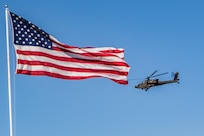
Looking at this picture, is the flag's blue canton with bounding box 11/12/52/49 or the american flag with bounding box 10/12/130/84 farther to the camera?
the flag's blue canton with bounding box 11/12/52/49

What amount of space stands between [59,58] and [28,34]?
250cm

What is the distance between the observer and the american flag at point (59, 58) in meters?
30.8

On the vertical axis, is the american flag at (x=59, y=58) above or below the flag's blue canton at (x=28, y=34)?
below

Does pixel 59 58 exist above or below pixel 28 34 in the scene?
below

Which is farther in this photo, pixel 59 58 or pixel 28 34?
pixel 59 58

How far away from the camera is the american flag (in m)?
30.8

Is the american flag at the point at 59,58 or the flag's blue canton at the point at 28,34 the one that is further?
the flag's blue canton at the point at 28,34

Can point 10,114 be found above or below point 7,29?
below

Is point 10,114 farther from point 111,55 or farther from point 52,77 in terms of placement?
point 111,55

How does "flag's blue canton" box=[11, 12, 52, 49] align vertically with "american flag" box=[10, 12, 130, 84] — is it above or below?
above

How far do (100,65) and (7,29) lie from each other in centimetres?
699

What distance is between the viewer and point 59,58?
32312 mm

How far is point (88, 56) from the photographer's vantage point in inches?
1320

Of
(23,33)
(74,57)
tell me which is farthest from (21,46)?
(74,57)
